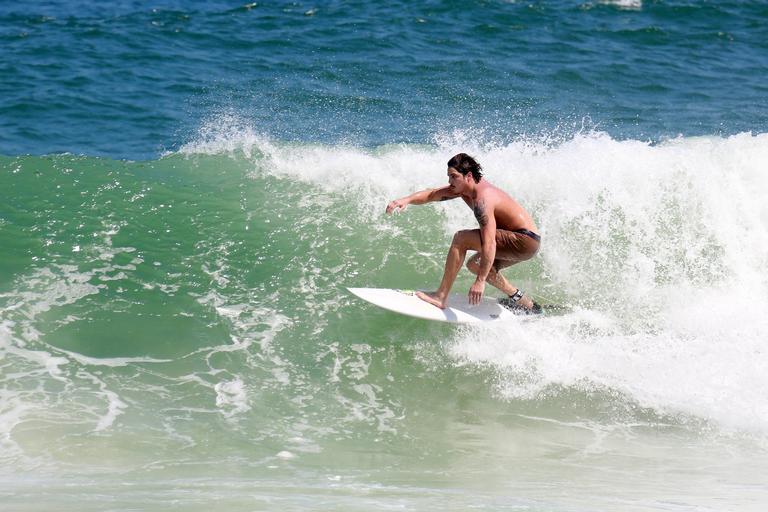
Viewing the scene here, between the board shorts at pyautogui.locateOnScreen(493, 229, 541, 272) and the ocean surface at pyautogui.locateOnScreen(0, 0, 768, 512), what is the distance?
566 millimetres

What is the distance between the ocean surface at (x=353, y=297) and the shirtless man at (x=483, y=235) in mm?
388

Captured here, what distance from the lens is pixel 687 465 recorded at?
5574 mm

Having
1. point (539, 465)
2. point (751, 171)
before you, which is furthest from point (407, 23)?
point (539, 465)

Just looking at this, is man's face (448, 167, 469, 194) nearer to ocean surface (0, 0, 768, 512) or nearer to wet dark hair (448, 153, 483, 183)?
wet dark hair (448, 153, 483, 183)

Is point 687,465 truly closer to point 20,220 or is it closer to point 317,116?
point 20,220

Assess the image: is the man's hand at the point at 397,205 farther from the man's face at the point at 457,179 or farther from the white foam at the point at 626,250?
the white foam at the point at 626,250

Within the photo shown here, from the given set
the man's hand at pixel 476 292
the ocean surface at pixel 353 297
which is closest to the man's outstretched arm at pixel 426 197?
the man's hand at pixel 476 292

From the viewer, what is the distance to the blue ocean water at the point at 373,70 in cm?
1376

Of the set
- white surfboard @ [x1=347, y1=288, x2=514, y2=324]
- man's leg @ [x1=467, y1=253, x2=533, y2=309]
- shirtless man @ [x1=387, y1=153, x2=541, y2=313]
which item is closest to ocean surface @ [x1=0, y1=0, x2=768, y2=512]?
white surfboard @ [x1=347, y1=288, x2=514, y2=324]

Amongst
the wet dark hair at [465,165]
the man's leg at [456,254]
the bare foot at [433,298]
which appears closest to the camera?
the wet dark hair at [465,165]

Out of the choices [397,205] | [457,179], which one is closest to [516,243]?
[457,179]

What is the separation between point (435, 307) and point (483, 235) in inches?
32.3

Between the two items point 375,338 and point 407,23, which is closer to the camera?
point 375,338

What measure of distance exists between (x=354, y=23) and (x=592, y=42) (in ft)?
16.8
